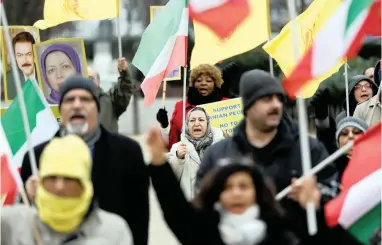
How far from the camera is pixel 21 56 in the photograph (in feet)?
30.2

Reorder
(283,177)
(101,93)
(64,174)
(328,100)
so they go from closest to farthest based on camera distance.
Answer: (64,174)
(283,177)
(101,93)
(328,100)

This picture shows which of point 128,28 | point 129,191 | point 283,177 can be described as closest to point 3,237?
point 129,191

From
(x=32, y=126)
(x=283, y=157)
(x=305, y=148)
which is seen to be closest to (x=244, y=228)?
(x=305, y=148)

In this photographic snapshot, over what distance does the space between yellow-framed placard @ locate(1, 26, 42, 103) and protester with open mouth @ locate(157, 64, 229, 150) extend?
1267mm

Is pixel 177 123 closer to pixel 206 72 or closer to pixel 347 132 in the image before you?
pixel 206 72

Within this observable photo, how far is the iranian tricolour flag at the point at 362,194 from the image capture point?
588cm

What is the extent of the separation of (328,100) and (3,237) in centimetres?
487

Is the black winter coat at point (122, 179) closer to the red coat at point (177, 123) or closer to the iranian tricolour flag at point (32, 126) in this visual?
the iranian tricolour flag at point (32, 126)

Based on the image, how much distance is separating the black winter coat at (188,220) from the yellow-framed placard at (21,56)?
12.9 ft

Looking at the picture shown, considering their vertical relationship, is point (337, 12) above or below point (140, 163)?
above

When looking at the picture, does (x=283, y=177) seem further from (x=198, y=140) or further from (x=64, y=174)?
(x=198, y=140)

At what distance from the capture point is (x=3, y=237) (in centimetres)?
521

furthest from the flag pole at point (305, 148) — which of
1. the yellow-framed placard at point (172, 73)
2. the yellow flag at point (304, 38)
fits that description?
the yellow-framed placard at point (172, 73)

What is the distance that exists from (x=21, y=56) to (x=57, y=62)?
0.49m
